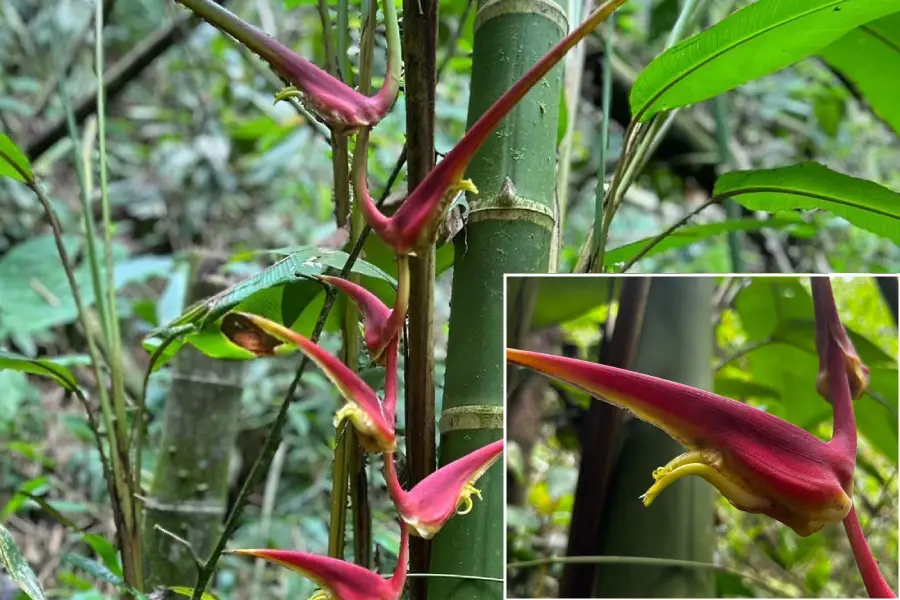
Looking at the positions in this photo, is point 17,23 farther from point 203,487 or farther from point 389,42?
point 389,42

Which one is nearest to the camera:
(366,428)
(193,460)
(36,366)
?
(366,428)

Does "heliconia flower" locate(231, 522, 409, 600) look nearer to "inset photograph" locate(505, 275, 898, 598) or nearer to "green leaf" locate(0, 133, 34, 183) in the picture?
"inset photograph" locate(505, 275, 898, 598)

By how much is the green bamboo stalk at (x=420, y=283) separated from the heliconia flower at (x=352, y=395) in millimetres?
57

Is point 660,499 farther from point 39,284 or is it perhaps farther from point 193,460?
point 39,284

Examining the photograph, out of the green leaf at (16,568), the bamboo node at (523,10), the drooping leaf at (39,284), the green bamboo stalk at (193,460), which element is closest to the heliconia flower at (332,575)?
the green leaf at (16,568)

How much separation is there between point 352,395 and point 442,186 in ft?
0.23

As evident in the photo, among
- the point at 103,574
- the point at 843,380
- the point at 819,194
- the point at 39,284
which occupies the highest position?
the point at 39,284

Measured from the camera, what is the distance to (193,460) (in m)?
0.62

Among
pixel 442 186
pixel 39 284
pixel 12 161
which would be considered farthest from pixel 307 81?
pixel 39 284

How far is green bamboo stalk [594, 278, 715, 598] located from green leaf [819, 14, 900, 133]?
223mm

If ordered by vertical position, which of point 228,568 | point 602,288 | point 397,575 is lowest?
point 228,568

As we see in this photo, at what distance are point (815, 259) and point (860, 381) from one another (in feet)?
3.02

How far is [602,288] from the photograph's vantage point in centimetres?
39

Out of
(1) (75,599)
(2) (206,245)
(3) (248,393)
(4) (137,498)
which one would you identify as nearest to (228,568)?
A: (3) (248,393)
